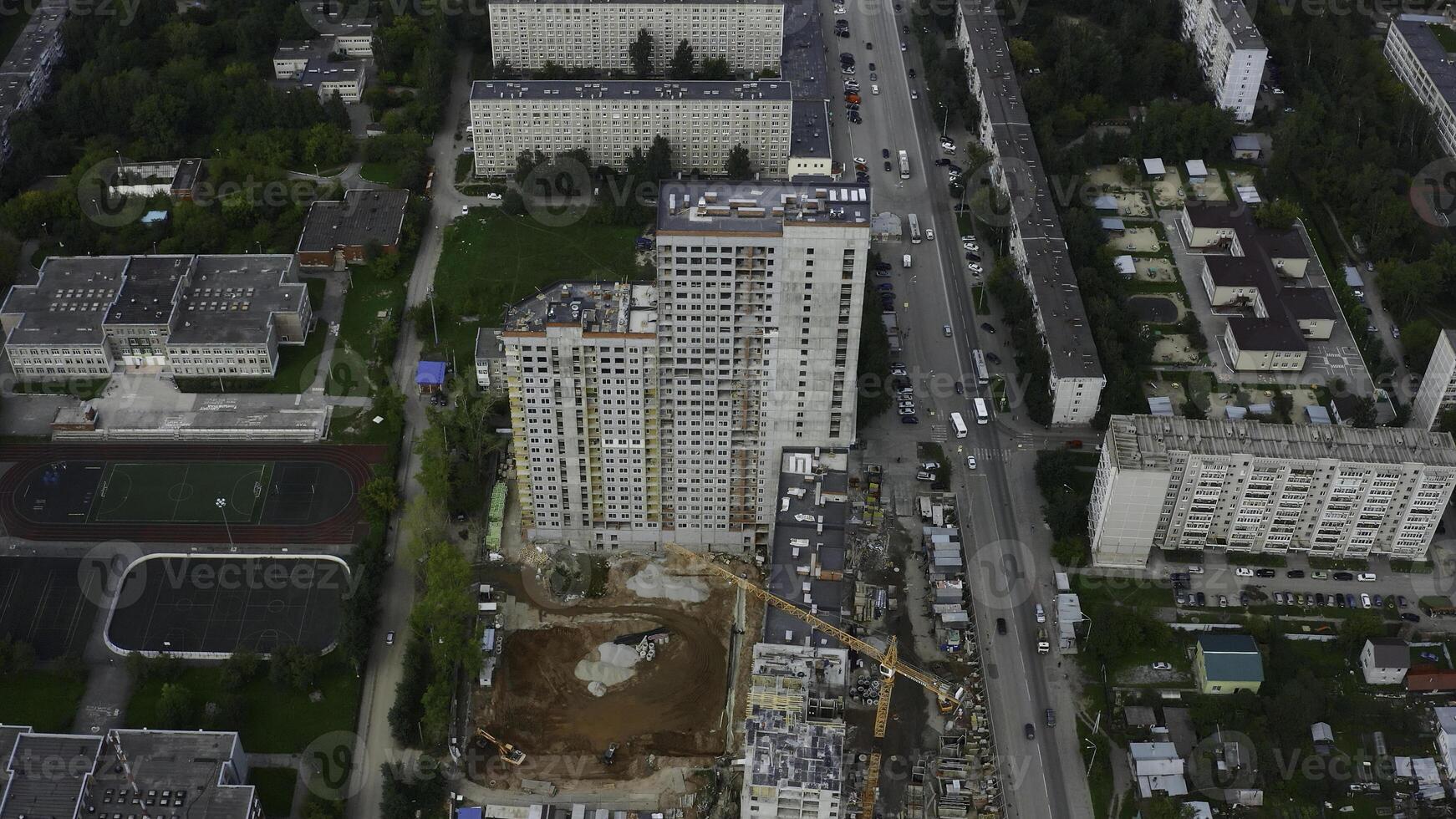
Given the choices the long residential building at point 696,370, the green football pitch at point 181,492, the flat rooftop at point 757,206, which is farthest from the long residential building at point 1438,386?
the green football pitch at point 181,492

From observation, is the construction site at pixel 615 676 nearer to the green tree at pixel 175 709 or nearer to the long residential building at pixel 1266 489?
the green tree at pixel 175 709

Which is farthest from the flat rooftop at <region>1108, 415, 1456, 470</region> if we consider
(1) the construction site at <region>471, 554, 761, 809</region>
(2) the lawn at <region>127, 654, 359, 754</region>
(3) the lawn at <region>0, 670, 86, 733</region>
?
(3) the lawn at <region>0, 670, 86, 733</region>

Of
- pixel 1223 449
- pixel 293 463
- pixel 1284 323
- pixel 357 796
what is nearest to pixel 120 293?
pixel 293 463

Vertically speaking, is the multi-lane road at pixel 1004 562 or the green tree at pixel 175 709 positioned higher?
the green tree at pixel 175 709

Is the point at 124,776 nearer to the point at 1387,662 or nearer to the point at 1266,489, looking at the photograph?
the point at 1266,489

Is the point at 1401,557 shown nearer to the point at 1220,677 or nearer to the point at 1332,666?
the point at 1332,666

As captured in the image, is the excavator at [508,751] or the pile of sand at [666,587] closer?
the excavator at [508,751]

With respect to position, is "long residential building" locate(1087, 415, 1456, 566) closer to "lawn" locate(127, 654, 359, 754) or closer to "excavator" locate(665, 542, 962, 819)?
"excavator" locate(665, 542, 962, 819)
